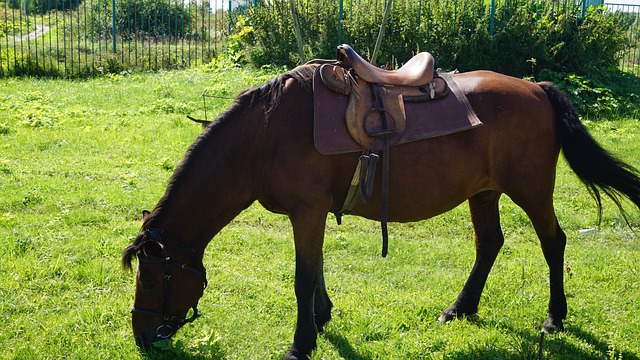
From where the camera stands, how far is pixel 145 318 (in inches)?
172

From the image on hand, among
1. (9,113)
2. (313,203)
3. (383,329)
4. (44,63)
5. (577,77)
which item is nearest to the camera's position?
(313,203)

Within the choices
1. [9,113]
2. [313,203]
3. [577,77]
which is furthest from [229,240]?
[577,77]

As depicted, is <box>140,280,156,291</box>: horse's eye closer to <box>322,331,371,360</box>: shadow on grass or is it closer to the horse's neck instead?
the horse's neck

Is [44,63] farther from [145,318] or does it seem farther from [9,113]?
[145,318]

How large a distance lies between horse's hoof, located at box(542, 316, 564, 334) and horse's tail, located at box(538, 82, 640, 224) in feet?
3.55

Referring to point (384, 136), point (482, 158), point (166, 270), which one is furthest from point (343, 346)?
point (482, 158)

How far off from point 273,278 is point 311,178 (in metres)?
1.84

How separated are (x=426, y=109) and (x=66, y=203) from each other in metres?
4.56

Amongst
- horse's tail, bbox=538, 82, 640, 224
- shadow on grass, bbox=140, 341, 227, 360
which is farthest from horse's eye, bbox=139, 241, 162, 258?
horse's tail, bbox=538, 82, 640, 224

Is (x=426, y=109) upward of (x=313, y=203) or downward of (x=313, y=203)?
upward

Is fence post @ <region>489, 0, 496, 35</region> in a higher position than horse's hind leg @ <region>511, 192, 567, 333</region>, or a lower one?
higher

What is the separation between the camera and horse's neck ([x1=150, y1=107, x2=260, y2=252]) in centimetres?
431

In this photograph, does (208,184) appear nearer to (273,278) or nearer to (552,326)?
(273,278)

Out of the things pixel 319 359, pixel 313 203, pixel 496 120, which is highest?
pixel 496 120
